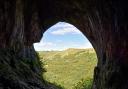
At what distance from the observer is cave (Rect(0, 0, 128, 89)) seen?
57.4 feet

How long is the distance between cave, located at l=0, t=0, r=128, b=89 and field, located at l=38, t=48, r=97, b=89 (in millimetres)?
47849

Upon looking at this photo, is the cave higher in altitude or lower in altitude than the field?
higher

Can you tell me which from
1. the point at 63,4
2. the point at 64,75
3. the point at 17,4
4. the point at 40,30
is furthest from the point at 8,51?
the point at 64,75

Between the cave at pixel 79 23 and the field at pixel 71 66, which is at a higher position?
the cave at pixel 79 23

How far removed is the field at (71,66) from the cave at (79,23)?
4785cm

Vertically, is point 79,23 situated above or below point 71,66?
above

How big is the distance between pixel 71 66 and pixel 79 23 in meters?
65.9

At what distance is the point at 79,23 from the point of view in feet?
106

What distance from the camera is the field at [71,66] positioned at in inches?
3258

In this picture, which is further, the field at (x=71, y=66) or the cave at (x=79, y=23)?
the field at (x=71, y=66)

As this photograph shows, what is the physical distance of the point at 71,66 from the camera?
9769cm

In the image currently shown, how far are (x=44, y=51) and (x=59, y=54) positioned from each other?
16296mm

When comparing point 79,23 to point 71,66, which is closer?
point 79,23

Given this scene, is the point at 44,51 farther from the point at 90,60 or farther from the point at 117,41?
the point at 117,41
